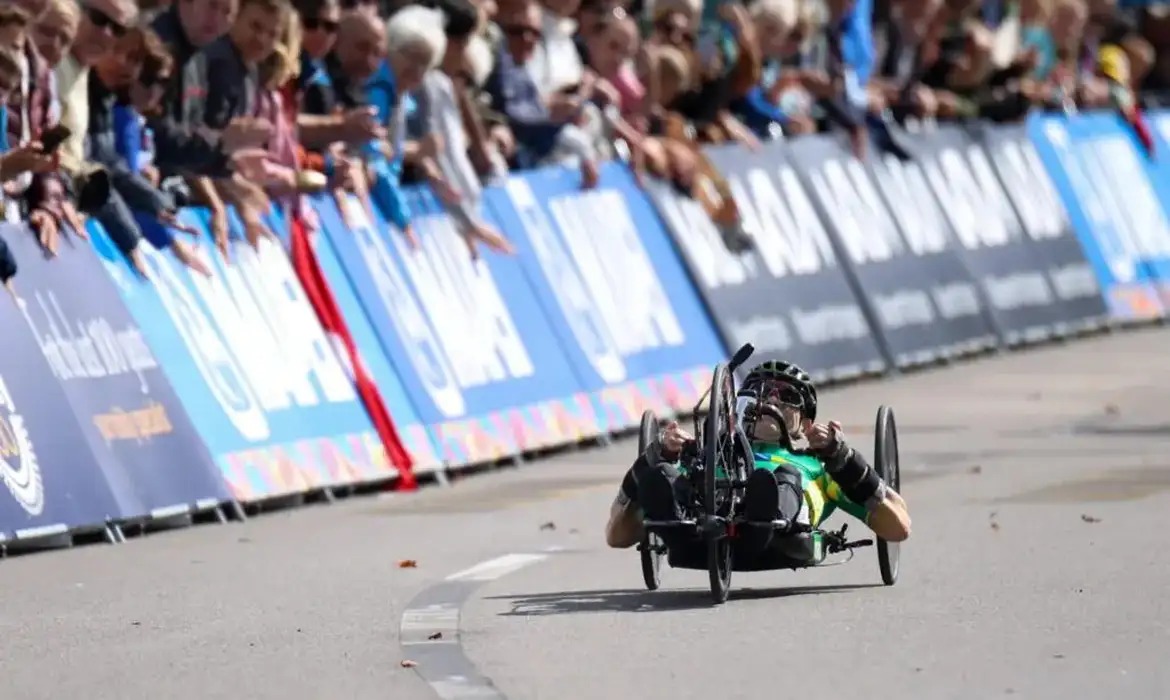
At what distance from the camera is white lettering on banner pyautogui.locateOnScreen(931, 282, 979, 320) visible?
2459 centimetres

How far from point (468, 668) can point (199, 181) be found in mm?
7083

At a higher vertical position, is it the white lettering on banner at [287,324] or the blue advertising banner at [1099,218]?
the white lettering on banner at [287,324]

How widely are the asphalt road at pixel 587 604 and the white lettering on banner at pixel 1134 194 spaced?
1161 centimetres

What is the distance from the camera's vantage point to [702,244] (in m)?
21.4

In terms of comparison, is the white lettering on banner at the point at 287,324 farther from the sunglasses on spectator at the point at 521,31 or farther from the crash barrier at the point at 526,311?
the sunglasses on spectator at the point at 521,31

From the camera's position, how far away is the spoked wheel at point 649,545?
1116 cm

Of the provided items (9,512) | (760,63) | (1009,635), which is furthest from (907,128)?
(1009,635)

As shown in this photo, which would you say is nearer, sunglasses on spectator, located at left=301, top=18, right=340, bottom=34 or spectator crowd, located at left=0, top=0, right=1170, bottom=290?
spectator crowd, located at left=0, top=0, right=1170, bottom=290

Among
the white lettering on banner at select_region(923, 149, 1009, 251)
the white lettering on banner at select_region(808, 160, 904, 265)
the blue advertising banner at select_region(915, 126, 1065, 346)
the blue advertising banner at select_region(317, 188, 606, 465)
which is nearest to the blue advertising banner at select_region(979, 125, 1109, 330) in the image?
the blue advertising banner at select_region(915, 126, 1065, 346)

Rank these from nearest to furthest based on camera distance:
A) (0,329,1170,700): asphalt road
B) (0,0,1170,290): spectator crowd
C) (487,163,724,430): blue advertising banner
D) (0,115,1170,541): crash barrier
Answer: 1. (0,329,1170,700): asphalt road
2. (0,115,1170,541): crash barrier
3. (0,0,1170,290): spectator crowd
4. (487,163,724,430): blue advertising banner

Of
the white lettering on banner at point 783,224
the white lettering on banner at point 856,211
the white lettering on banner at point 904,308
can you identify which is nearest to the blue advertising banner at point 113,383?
the white lettering on banner at point 783,224

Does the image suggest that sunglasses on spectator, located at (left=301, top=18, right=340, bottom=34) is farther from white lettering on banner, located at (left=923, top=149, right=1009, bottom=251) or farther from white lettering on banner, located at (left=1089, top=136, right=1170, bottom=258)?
white lettering on banner, located at (left=1089, top=136, right=1170, bottom=258)

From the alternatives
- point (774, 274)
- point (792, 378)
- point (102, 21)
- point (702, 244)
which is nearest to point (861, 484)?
point (792, 378)

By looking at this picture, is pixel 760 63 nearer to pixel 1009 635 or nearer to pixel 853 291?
pixel 853 291
